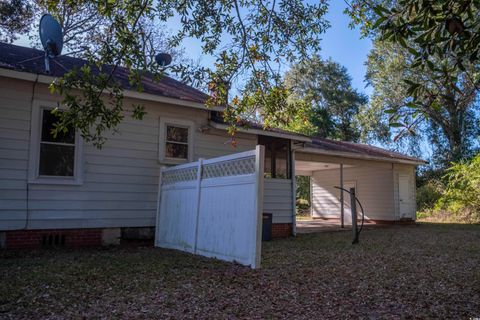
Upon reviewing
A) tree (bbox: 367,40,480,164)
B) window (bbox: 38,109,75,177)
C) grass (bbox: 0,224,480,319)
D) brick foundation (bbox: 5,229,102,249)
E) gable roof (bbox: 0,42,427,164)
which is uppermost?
tree (bbox: 367,40,480,164)

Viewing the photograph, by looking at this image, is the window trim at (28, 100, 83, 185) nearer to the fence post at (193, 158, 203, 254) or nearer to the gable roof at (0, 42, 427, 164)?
the gable roof at (0, 42, 427, 164)

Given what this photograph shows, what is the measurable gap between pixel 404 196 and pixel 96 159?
1366 centimetres

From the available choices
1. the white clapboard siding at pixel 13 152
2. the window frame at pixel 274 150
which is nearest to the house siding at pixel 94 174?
the white clapboard siding at pixel 13 152

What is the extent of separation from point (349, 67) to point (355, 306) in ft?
107

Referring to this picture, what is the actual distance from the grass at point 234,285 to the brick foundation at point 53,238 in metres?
0.43

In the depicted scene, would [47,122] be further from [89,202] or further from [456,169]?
[456,169]

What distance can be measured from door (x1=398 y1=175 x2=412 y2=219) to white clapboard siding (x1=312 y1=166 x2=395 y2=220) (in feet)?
2.27

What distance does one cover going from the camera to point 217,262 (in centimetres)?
637

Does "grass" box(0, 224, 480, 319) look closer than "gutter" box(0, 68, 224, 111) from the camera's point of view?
Yes

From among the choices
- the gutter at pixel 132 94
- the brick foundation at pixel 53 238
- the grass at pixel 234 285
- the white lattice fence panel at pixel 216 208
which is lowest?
the grass at pixel 234 285

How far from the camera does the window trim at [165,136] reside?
30.1 feet

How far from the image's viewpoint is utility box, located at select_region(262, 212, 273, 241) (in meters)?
10.2

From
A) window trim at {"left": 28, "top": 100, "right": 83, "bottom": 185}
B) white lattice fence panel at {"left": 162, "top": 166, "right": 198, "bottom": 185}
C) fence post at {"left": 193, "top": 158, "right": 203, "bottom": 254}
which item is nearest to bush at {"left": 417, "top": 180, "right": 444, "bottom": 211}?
white lattice fence panel at {"left": 162, "top": 166, "right": 198, "bottom": 185}

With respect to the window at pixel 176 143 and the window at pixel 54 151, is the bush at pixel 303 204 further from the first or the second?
the window at pixel 54 151
